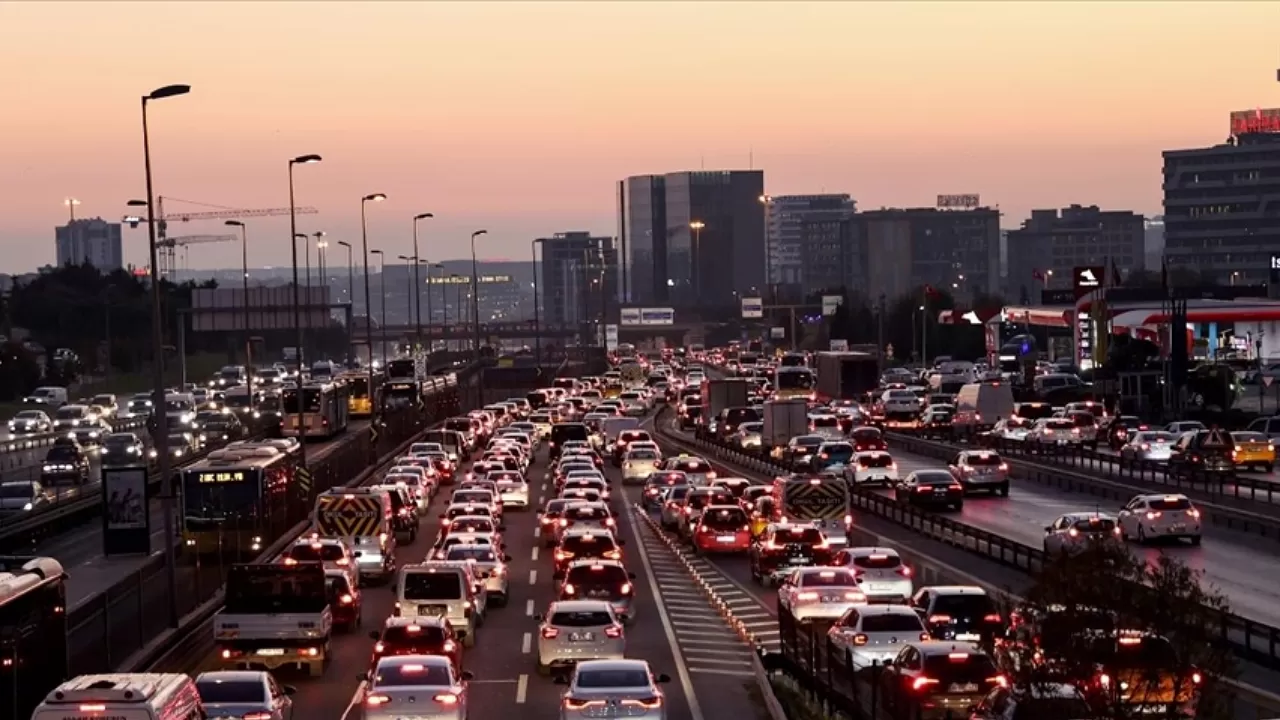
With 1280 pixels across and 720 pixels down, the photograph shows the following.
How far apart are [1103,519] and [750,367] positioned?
13337 centimetres

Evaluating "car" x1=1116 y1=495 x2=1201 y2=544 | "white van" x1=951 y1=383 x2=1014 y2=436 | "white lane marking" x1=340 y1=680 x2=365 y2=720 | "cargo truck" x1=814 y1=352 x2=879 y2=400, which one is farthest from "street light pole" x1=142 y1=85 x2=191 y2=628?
"cargo truck" x1=814 y1=352 x2=879 y2=400

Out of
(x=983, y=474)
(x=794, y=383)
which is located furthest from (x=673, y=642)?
(x=794, y=383)

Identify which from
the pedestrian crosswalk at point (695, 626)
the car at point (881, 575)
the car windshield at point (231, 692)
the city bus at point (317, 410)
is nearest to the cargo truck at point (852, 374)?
the city bus at point (317, 410)

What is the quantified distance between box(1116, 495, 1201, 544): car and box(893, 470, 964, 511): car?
393 inches

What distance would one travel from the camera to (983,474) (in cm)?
6738

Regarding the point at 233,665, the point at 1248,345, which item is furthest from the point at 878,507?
the point at 1248,345

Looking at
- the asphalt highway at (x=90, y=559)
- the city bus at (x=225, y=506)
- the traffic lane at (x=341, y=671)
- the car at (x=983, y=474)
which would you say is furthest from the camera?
the car at (x=983, y=474)

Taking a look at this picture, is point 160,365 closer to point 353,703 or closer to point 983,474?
point 353,703

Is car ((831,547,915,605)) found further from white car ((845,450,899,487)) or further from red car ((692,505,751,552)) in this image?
white car ((845,450,899,487))

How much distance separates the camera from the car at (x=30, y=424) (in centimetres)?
10069

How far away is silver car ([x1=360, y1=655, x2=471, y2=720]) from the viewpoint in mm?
25016

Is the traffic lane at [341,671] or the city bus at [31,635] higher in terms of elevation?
the city bus at [31,635]

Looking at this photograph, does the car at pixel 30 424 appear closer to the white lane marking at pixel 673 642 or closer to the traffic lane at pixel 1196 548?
the traffic lane at pixel 1196 548

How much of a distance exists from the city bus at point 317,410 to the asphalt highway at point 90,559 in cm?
1273
